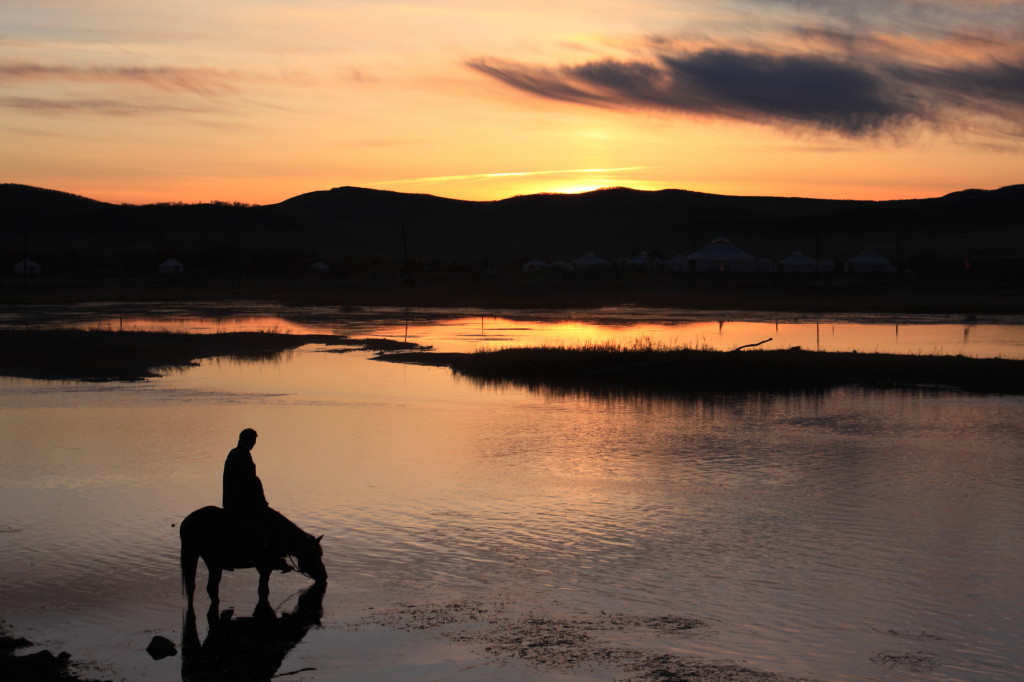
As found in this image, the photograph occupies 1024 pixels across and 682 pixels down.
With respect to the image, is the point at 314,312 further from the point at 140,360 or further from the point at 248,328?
the point at 140,360

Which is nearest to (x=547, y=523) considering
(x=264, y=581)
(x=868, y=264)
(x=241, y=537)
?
(x=264, y=581)

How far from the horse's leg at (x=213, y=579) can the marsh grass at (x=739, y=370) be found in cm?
1853

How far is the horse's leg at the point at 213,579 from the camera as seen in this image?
10.5 metres

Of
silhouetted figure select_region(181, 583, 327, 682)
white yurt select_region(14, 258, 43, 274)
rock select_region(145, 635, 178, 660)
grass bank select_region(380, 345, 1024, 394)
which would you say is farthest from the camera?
white yurt select_region(14, 258, 43, 274)

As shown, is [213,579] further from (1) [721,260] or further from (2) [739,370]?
(1) [721,260]

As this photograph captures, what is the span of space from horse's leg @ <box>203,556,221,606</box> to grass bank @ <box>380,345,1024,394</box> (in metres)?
18.4

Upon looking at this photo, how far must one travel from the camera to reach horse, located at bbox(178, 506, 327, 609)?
1028cm

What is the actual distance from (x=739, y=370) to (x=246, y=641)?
2138cm

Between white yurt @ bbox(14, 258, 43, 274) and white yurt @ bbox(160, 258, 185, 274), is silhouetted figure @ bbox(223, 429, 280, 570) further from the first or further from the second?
white yurt @ bbox(160, 258, 185, 274)

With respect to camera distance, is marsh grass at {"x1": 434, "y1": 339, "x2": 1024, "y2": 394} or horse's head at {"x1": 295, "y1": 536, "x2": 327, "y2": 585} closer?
horse's head at {"x1": 295, "y1": 536, "x2": 327, "y2": 585}

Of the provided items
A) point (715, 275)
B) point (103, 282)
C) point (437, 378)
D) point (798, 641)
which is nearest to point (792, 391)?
point (437, 378)

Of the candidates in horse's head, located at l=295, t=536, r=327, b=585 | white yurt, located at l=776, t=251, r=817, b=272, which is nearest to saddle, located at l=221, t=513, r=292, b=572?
horse's head, located at l=295, t=536, r=327, b=585

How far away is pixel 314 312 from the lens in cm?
6475

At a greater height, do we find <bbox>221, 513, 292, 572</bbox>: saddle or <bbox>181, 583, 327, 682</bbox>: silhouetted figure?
<bbox>221, 513, 292, 572</bbox>: saddle
